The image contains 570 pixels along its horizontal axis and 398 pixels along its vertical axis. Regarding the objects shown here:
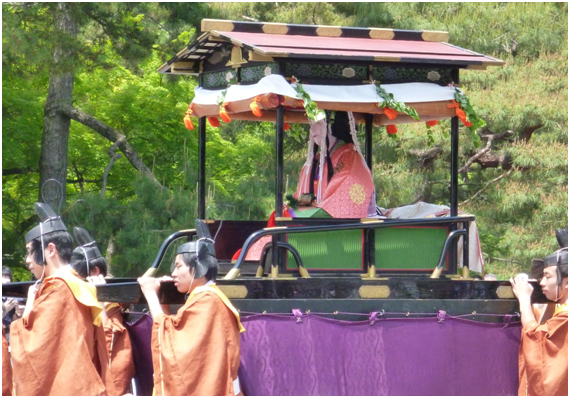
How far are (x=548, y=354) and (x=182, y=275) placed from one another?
2.36m

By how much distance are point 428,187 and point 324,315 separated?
27.1ft

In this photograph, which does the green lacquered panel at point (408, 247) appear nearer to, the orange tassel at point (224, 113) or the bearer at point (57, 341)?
the orange tassel at point (224, 113)

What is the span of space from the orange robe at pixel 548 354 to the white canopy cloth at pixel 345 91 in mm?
2299

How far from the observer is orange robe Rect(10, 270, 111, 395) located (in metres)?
4.88

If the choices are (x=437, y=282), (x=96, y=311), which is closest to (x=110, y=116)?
(x=437, y=282)

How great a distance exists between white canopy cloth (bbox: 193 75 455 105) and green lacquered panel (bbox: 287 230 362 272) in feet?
3.49

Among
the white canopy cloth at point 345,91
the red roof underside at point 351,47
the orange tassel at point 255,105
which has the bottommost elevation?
the orange tassel at point 255,105

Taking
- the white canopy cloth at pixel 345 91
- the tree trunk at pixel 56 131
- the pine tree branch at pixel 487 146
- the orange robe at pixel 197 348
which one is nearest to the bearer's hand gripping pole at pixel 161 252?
the white canopy cloth at pixel 345 91

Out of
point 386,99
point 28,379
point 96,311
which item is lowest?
point 28,379

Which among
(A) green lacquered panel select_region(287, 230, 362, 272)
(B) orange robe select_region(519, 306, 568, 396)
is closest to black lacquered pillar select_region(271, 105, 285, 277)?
(A) green lacquered panel select_region(287, 230, 362, 272)

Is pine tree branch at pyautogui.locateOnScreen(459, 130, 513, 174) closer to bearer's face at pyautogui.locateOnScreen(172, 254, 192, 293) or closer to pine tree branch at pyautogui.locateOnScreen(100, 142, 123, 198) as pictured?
pine tree branch at pyautogui.locateOnScreen(100, 142, 123, 198)

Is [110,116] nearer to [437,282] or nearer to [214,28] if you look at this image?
[214,28]

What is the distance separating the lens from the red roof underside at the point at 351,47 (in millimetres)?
7069

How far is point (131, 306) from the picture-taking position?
22.7ft
